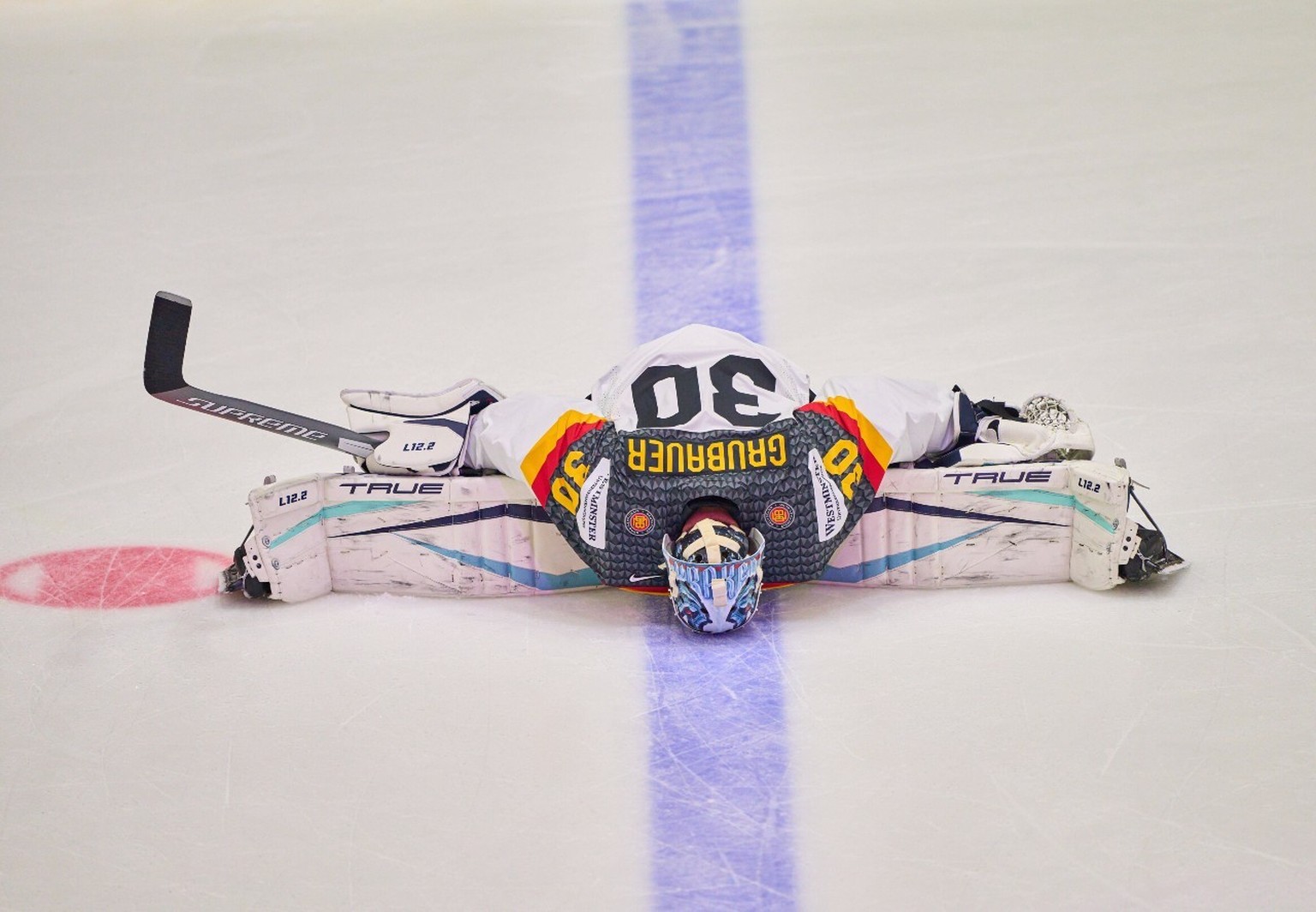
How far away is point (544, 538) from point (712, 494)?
578 mm

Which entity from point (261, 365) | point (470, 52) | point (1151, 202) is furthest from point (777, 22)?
point (261, 365)

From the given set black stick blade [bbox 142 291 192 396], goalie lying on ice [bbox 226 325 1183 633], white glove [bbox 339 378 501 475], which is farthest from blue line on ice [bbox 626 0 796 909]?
black stick blade [bbox 142 291 192 396]

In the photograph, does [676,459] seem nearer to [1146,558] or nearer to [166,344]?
[1146,558]

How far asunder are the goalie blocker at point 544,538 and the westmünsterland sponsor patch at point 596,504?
0.65ft

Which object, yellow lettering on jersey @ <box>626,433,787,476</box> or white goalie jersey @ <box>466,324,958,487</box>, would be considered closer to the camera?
yellow lettering on jersey @ <box>626,433,787,476</box>

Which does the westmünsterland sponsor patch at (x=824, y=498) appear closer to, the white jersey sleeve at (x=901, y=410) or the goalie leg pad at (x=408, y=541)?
the white jersey sleeve at (x=901, y=410)

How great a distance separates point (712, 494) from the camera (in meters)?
4.54

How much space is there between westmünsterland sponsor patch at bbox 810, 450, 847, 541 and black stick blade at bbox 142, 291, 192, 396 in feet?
6.05

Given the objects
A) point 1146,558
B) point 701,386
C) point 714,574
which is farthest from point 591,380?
point 1146,558

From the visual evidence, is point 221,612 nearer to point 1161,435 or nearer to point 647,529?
point 647,529

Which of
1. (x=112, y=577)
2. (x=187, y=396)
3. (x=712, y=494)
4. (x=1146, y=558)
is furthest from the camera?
(x=112, y=577)

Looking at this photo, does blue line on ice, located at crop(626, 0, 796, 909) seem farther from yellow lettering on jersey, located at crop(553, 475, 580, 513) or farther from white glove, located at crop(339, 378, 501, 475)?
white glove, located at crop(339, 378, 501, 475)

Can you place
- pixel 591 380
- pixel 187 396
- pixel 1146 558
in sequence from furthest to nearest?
pixel 591 380 < pixel 187 396 < pixel 1146 558

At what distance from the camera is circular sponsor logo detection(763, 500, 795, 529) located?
15.0ft
